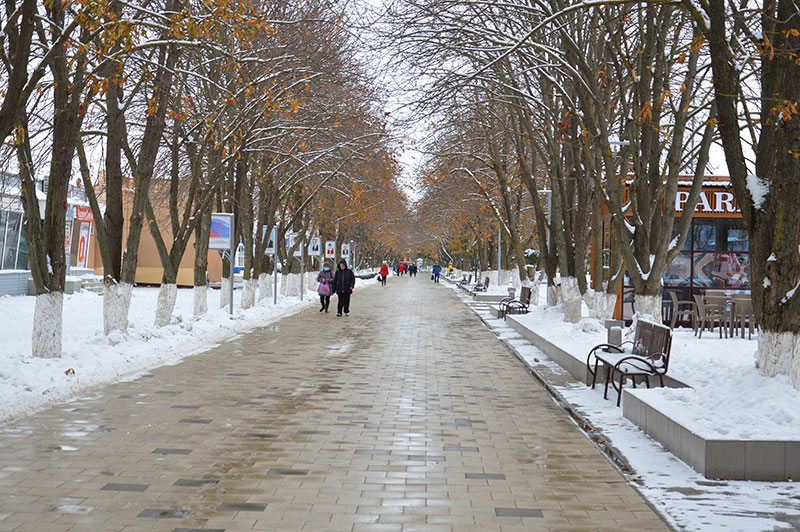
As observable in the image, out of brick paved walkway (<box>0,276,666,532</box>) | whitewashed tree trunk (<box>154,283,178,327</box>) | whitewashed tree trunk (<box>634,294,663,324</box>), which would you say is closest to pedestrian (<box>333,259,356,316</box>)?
whitewashed tree trunk (<box>154,283,178,327</box>)

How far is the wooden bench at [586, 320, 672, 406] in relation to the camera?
32.3 ft

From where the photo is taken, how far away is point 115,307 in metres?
15.2

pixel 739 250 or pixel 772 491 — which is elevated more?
pixel 739 250

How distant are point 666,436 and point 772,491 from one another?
1.38 meters

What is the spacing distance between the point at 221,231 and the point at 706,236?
490 inches

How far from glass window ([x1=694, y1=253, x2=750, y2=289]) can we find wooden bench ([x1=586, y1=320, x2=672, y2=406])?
11.2 m

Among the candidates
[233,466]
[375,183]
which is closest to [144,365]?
[233,466]

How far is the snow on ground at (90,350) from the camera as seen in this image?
9789mm

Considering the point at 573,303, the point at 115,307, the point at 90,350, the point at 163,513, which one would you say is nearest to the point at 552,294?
the point at 573,303

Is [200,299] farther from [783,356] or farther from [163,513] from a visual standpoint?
[163,513]

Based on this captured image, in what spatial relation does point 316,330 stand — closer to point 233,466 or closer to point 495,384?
point 495,384

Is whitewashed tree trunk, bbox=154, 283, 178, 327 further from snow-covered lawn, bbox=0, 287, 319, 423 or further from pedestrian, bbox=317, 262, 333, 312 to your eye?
pedestrian, bbox=317, 262, 333, 312

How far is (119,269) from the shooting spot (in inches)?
621

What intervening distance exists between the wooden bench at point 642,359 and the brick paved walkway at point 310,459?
2.83ft
